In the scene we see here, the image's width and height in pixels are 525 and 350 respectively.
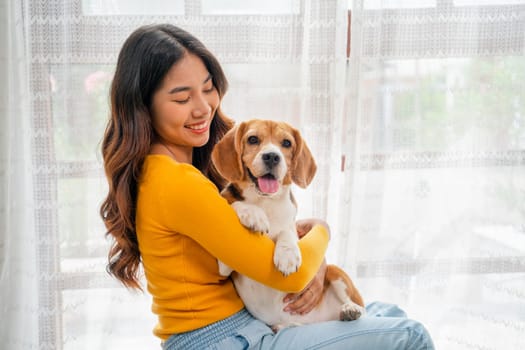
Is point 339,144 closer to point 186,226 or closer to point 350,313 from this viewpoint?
point 350,313

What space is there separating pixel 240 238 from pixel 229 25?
120 centimetres

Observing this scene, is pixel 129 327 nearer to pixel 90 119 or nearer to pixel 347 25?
pixel 90 119

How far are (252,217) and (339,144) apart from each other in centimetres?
103

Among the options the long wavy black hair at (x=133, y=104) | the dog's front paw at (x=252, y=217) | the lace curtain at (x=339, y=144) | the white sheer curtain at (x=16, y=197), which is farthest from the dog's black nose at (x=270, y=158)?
the white sheer curtain at (x=16, y=197)

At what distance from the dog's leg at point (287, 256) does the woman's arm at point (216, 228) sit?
0.7 inches

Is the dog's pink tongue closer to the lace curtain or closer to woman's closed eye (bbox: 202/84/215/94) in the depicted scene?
woman's closed eye (bbox: 202/84/215/94)

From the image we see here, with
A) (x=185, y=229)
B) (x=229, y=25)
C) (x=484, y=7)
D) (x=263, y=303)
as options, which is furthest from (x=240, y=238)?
(x=484, y=7)

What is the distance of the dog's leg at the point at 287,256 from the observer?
1.37 metres

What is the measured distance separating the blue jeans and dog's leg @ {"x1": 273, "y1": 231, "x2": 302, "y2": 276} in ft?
0.76

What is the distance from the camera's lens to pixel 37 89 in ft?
7.39

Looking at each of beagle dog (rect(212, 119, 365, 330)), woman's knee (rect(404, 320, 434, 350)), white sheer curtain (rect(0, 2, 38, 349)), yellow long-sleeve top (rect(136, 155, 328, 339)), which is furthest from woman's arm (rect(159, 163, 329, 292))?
white sheer curtain (rect(0, 2, 38, 349))

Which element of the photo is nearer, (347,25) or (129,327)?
(347,25)

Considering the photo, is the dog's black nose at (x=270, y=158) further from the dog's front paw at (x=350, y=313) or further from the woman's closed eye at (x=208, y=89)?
the dog's front paw at (x=350, y=313)

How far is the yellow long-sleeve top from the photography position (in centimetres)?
136
